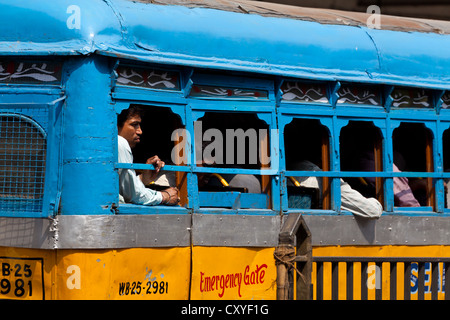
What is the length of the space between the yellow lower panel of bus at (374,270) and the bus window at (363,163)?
1.17 feet

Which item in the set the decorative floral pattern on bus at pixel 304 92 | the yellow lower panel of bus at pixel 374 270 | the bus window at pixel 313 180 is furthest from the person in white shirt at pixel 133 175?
the yellow lower panel of bus at pixel 374 270

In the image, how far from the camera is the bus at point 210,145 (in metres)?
6.90

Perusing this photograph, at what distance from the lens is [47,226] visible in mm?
6824

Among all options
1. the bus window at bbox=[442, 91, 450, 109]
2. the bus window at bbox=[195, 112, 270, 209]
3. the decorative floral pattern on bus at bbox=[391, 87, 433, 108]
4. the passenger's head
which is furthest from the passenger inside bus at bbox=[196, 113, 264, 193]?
the bus window at bbox=[442, 91, 450, 109]

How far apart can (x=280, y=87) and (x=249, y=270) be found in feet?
4.95

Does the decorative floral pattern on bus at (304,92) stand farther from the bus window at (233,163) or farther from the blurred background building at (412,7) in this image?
the blurred background building at (412,7)

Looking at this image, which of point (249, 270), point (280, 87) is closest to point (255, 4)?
point (280, 87)

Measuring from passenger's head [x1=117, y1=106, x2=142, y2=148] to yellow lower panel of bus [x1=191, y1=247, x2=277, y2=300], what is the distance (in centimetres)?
98

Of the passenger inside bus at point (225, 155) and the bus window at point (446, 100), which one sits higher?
the bus window at point (446, 100)

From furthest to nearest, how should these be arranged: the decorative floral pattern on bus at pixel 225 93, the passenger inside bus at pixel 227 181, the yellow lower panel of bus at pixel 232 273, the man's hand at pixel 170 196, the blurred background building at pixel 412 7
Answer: the blurred background building at pixel 412 7, the passenger inside bus at pixel 227 181, the decorative floral pattern on bus at pixel 225 93, the yellow lower panel of bus at pixel 232 273, the man's hand at pixel 170 196

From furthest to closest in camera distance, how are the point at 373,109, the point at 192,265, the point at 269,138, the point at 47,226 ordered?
the point at 373,109
the point at 269,138
the point at 192,265
the point at 47,226

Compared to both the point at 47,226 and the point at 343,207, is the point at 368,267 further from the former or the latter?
the point at 47,226
